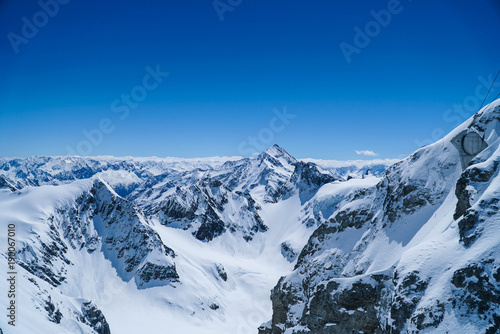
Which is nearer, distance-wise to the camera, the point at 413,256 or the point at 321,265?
the point at 413,256

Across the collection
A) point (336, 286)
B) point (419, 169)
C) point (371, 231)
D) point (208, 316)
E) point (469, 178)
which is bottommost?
point (208, 316)

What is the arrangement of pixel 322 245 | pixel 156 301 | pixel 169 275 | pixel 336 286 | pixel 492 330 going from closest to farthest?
pixel 492 330 → pixel 336 286 → pixel 322 245 → pixel 156 301 → pixel 169 275

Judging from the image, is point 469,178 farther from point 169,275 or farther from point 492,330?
point 169,275

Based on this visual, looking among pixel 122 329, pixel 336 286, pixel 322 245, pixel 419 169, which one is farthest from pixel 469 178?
pixel 122 329

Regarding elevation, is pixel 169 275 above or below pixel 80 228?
below

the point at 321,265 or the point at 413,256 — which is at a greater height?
the point at 413,256

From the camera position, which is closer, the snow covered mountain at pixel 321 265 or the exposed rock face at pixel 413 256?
the exposed rock face at pixel 413 256

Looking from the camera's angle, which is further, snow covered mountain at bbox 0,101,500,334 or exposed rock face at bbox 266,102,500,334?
snow covered mountain at bbox 0,101,500,334

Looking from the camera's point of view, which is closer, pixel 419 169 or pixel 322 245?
pixel 419 169
